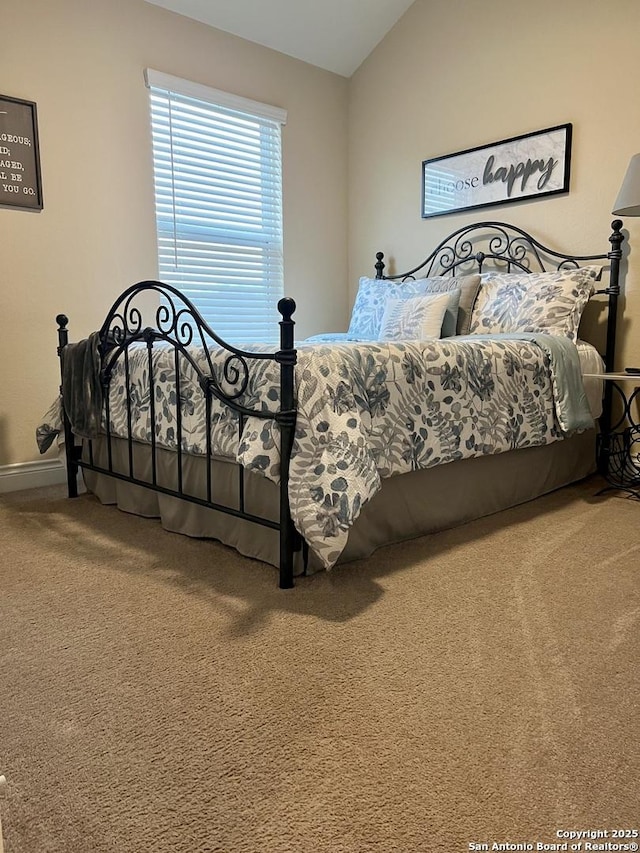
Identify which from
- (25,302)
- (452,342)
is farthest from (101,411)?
(452,342)

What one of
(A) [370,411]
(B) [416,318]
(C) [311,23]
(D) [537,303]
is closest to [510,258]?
(D) [537,303]

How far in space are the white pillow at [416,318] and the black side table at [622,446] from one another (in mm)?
915

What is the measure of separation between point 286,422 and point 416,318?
1545 mm

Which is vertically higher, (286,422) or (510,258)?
(510,258)

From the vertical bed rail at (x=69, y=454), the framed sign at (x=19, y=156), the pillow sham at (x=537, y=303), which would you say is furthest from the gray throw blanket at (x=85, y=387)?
the pillow sham at (x=537, y=303)

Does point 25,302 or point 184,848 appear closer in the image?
point 184,848

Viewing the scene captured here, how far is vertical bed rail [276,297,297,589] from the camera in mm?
1726

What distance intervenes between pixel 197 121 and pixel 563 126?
77.0 inches

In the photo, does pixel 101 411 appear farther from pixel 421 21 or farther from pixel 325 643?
pixel 421 21

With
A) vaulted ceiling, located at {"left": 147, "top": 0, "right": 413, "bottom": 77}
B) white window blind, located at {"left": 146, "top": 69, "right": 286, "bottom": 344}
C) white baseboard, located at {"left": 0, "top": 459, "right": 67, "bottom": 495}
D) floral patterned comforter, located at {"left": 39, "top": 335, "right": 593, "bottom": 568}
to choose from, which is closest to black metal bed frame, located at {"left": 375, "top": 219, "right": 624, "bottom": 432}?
floral patterned comforter, located at {"left": 39, "top": 335, "right": 593, "bottom": 568}

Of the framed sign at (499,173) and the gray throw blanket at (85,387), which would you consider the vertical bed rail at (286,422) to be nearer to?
the gray throw blanket at (85,387)

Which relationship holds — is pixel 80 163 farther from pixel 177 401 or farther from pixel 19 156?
pixel 177 401

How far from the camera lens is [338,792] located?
3.35 feet

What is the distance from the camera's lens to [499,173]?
3465 mm
